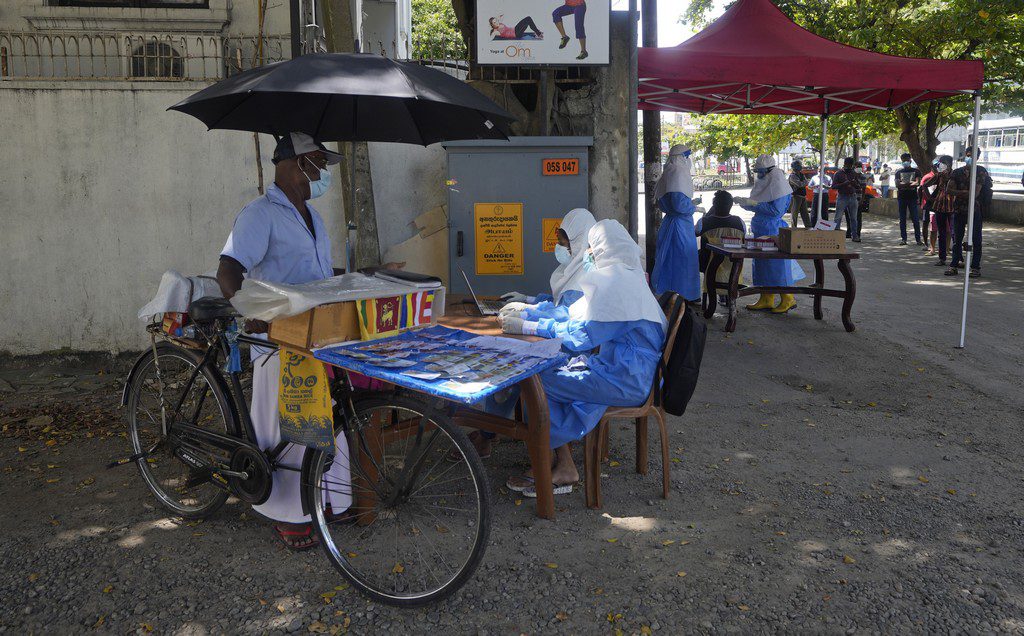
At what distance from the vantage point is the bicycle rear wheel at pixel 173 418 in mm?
3678

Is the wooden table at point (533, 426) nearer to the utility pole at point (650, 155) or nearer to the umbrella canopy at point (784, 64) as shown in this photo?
the umbrella canopy at point (784, 64)

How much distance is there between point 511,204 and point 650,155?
363 centimetres

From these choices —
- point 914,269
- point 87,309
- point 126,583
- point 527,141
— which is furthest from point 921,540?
point 914,269

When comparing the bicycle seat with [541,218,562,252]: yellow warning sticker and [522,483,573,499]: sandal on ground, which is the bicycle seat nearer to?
[522,483,573,499]: sandal on ground

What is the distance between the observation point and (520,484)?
13.9ft

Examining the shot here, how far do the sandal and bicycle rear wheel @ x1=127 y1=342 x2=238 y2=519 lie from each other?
55.6 inches

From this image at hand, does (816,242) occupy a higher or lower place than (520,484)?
higher

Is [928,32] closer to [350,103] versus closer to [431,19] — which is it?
[350,103]

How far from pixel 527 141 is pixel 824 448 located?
10.5ft

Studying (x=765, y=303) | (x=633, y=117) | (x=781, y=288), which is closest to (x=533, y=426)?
(x=633, y=117)

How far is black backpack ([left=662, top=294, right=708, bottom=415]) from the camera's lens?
4.04 metres

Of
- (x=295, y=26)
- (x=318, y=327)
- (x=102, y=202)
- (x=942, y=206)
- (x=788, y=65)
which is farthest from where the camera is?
(x=942, y=206)

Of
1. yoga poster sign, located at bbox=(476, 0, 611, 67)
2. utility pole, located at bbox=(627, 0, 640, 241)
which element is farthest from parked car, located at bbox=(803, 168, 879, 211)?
yoga poster sign, located at bbox=(476, 0, 611, 67)

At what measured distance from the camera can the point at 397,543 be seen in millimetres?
3535
